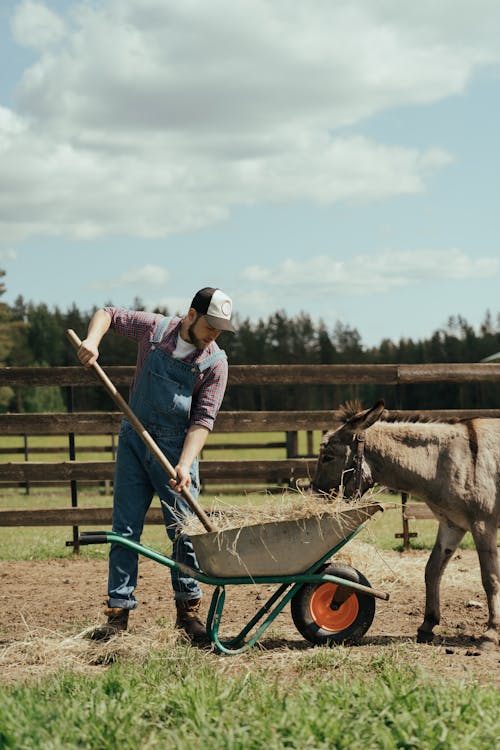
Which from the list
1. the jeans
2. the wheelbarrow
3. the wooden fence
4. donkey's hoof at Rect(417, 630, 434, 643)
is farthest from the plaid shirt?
the wooden fence

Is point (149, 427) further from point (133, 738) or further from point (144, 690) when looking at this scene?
point (133, 738)

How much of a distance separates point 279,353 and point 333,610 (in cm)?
5395

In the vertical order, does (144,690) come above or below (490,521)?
below

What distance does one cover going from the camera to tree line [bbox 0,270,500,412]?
4594cm

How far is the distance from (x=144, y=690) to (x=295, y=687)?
72 cm

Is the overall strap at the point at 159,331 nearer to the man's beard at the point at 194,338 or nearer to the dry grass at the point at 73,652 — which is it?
the man's beard at the point at 194,338

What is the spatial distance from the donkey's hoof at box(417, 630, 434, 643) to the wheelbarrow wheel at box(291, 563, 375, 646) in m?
0.45

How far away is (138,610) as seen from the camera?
6496mm

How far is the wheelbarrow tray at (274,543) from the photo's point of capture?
470 cm

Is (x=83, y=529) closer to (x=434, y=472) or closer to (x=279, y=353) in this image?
(x=434, y=472)

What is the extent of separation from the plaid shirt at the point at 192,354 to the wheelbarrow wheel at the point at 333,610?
3.91 feet

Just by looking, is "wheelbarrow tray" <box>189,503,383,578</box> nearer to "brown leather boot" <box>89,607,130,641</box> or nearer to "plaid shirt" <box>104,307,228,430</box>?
"brown leather boot" <box>89,607,130,641</box>

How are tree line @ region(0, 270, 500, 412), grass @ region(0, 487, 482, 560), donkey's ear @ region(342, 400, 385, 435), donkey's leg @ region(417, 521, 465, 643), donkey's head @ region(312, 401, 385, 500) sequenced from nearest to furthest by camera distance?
donkey's ear @ region(342, 400, 385, 435), donkey's head @ region(312, 401, 385, 500), donkey's leg @ region(417, 521, 465, 643), grass @ region(0, 487, 482, 560), tree line @ region(0, 270, 500, 412)

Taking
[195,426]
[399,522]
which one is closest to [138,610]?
[195,426]
